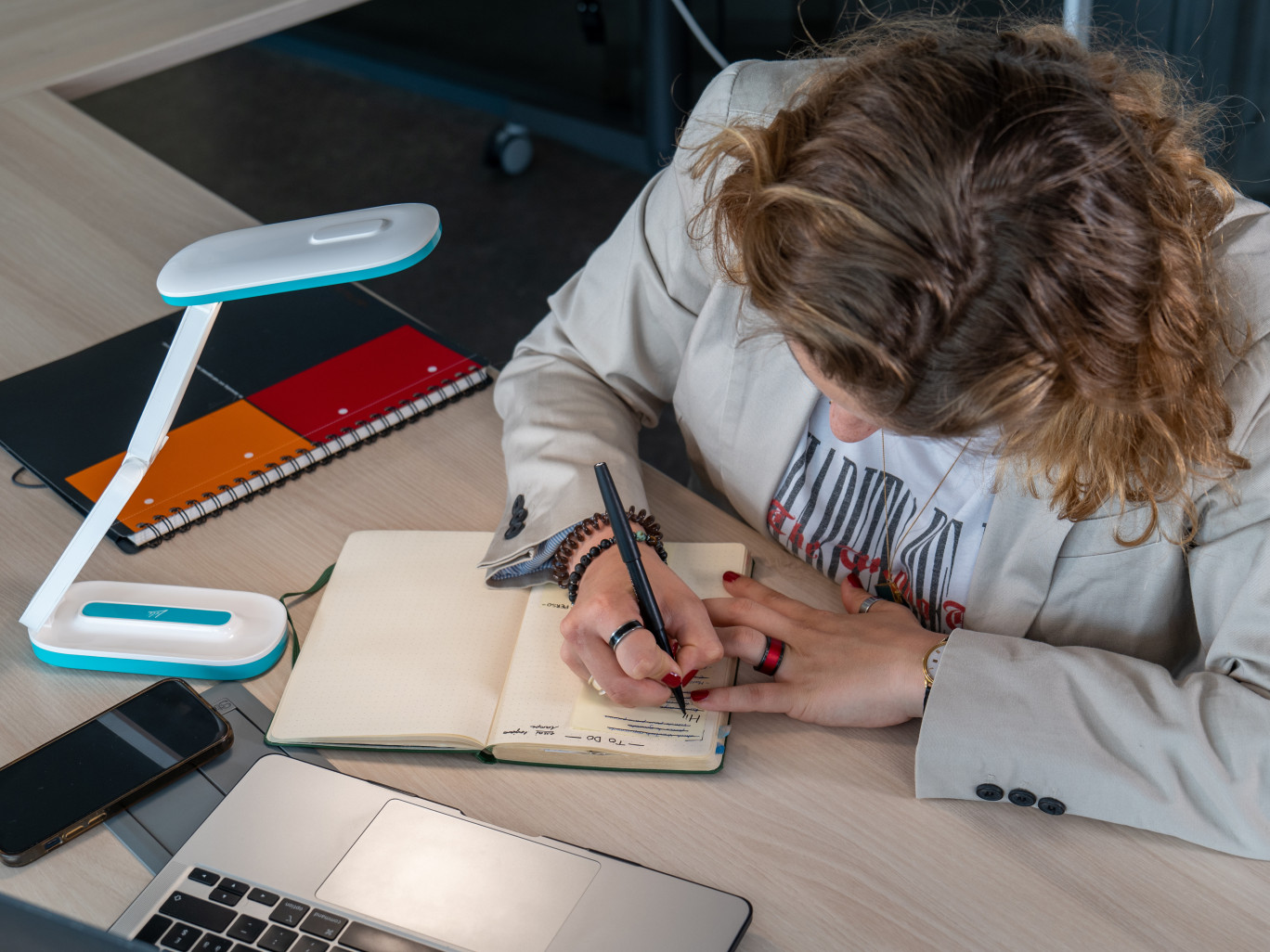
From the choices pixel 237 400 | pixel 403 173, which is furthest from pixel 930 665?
pixel 403 173

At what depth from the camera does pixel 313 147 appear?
321 centimetres

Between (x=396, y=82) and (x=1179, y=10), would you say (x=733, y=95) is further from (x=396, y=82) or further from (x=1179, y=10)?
(x=396, y=82)

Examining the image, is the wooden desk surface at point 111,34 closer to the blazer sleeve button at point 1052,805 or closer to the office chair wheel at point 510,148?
the office chair wheel at point 510,148

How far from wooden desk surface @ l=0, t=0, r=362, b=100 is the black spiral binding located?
859 millimetres

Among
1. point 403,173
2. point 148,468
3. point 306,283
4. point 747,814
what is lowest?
point 403,173

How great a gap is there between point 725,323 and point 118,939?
0.74m

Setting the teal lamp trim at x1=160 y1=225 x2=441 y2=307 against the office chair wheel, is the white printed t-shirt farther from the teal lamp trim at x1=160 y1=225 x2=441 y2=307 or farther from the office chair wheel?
the office chair wheel

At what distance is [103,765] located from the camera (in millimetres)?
765

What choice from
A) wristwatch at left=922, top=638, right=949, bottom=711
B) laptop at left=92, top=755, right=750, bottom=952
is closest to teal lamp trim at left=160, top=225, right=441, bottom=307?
laptop at left=92, top=755, right=750, bottom=952

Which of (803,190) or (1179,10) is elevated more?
(803,190)

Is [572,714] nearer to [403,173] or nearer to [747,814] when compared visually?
[747,814]

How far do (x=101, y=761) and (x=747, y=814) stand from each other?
0.44m

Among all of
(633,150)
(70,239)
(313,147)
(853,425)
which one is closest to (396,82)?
(313,147)

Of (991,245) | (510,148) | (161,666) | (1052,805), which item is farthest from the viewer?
(510,148)
